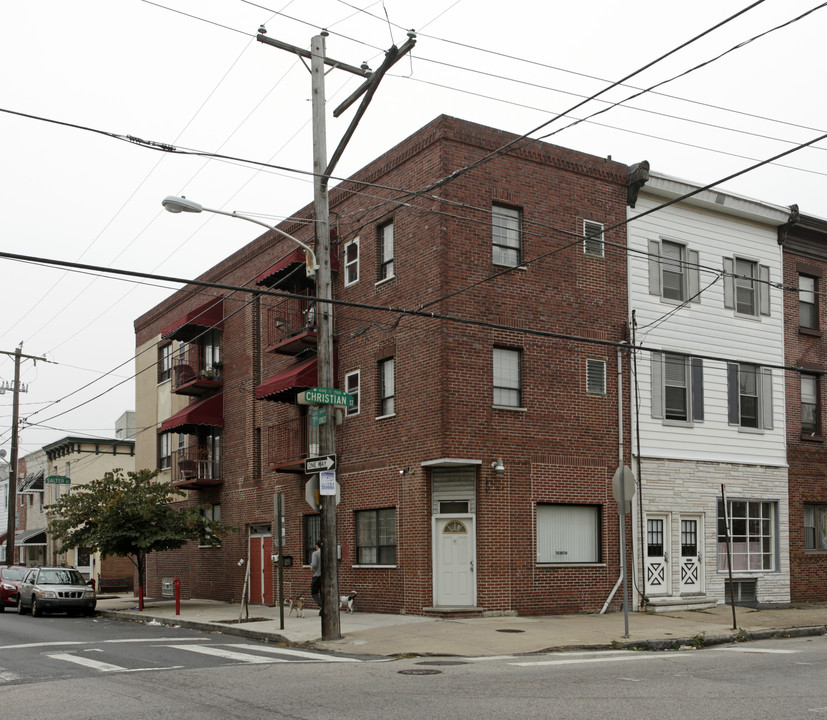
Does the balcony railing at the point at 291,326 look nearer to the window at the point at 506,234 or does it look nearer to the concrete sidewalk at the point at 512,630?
the window at the point at 506,234

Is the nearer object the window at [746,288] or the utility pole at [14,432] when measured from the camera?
the window at [746,288]

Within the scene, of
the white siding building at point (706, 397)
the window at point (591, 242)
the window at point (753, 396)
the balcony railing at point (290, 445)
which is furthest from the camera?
the balcony railing at point (290, 445)

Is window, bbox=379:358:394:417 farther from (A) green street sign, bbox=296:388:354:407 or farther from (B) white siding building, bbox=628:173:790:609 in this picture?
(B) white siding building, bbox=628:173:790:609

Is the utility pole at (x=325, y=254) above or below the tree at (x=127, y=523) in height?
above

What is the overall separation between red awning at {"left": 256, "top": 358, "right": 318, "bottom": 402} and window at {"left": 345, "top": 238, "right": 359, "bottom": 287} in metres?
2.31

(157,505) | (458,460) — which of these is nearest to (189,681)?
(458,460)

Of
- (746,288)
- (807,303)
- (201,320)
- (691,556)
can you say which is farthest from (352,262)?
(807,303)

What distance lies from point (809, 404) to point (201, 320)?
18.8 m

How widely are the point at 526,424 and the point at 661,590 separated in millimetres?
5282

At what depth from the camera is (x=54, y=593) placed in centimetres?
2730

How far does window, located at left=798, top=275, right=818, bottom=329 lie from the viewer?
27344mm

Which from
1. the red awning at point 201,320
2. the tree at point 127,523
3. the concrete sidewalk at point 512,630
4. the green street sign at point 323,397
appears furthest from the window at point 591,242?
the tree at point 127,523

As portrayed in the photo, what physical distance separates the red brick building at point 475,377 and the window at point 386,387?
0.17ft

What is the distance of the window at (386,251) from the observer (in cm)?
2336
